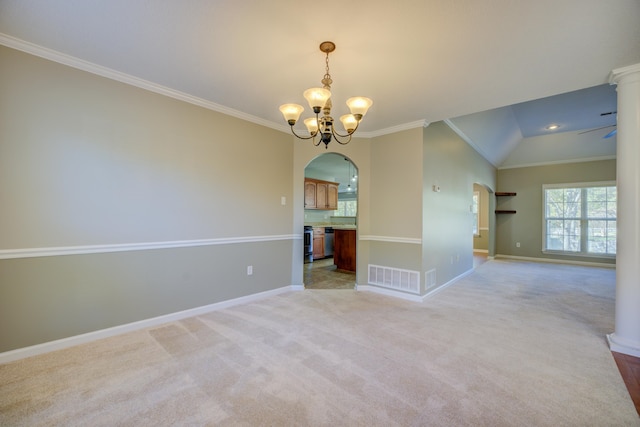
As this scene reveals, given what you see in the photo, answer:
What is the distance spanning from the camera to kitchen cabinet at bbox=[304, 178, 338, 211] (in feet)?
25.3

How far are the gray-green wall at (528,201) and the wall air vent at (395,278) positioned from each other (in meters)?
5.78

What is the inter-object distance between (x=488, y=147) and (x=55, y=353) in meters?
7.90

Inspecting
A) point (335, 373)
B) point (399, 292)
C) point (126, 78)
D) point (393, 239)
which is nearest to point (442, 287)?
point (399, 292)

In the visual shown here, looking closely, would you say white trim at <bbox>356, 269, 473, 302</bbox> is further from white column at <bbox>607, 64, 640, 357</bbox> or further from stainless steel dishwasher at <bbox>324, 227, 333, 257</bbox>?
stainless steel dishwasher at <bbox>324, 227, 333, 257</bbox>

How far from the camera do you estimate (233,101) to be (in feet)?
10.6

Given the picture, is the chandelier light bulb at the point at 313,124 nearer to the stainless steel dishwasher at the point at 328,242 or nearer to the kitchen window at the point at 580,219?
the stainless steel dishwasher at the point at 328,242

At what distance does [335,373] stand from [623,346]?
105 inches

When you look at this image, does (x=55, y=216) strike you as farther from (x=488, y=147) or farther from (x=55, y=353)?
(x=488, y=147)

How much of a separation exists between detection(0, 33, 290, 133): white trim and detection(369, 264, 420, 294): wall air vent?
302cm

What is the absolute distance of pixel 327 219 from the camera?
9.07 m

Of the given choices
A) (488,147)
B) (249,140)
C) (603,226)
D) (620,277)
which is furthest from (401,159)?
(603,226)

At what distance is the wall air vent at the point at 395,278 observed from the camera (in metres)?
3.94

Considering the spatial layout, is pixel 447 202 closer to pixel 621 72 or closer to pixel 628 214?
pixel 628 214

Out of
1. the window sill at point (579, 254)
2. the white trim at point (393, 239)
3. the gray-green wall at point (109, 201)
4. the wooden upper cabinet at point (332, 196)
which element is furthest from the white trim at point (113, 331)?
the window sill at point (579, 254)
